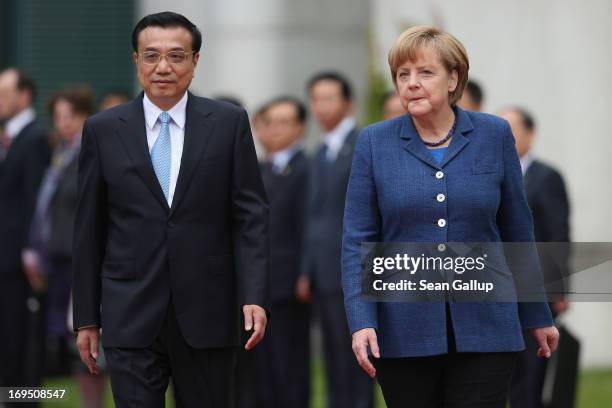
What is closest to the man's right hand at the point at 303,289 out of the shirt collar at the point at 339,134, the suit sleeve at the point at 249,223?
the shirt collar at the point at 339,134

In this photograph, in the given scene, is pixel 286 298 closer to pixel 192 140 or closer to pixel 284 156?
pixel 284 156

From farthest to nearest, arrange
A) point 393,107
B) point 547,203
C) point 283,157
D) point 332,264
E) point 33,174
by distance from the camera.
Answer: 1. point 283,157
2. point 33,174
3. point 393,107
4. point 332,264
5. point 547,203

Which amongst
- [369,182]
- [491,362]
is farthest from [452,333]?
[369,182]

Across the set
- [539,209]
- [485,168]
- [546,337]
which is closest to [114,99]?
[539,209]

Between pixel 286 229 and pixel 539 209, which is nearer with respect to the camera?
pixel 539 209

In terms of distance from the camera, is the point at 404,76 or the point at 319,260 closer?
the point at 404,76

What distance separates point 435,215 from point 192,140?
1084mm

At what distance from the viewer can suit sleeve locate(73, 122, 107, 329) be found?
5.70 metres

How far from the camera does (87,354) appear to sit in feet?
19.0

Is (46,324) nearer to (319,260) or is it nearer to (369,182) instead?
(319,260)

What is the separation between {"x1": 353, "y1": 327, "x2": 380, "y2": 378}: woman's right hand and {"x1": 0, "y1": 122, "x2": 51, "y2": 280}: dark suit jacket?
15.9 feet

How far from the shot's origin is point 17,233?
965 centimetres

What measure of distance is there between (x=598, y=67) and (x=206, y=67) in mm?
3694

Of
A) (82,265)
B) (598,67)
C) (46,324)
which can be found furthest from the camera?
(598,67)
